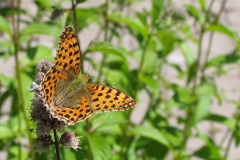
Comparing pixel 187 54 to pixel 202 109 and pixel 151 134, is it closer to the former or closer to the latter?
pixel 202 109

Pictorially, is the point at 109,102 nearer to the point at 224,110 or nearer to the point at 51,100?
the point at 51,100

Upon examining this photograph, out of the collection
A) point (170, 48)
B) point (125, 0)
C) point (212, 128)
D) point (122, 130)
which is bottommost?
point (212, 128)

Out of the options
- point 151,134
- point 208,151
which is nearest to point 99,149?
point 151,134

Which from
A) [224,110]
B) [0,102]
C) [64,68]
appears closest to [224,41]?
[224,110]

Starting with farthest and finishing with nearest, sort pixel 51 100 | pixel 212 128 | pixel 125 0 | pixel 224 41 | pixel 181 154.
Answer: pixel 224 41 → pixel 212 128 → pixel 125 0 → pixel 181 154 → pixel 51 100

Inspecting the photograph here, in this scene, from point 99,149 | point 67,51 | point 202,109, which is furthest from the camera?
point 202,109

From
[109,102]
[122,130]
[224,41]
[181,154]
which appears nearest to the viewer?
[109,102]

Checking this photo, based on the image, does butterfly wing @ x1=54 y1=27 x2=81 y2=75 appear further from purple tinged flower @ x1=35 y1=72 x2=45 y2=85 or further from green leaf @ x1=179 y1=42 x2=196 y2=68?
green leaf @ x1=179 y1=42 x2=196 y2=68
